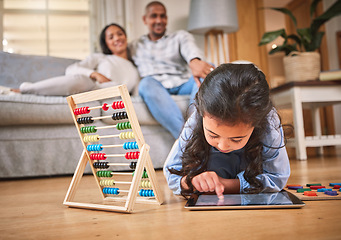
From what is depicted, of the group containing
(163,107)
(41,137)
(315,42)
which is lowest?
(41,137)

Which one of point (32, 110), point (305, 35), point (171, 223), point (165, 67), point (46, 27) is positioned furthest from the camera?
point (46, 27)

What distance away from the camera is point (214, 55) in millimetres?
3531

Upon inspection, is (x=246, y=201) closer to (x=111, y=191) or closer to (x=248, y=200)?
(x=248, y=200)

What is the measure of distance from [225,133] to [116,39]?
2004mm

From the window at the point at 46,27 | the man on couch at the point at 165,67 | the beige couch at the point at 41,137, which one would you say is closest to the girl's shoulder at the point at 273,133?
the man on couch at the point at 165,67

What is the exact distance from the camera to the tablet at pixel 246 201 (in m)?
0.84

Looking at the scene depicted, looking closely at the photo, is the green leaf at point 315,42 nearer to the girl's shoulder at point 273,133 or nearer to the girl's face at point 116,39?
the girl's face at point 116,39

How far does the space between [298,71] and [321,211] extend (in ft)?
5.39

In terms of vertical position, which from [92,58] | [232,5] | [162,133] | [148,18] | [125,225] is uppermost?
[232,5]

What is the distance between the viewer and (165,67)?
2520 millimetres

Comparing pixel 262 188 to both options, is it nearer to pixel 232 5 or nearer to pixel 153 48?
pixel 153 48

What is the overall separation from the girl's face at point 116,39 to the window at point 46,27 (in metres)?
1.27

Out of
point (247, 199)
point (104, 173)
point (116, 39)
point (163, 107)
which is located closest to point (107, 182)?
point (104, 173)

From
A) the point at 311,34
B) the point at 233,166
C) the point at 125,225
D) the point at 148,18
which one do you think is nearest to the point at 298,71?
the point at 311,34
